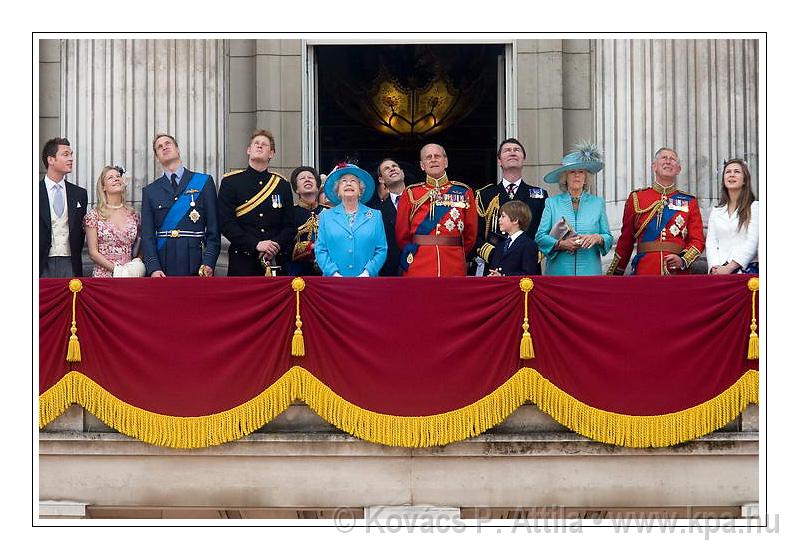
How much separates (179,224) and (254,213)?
591 millimetres

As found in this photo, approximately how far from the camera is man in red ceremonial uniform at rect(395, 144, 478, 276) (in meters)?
10.9

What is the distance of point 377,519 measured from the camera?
994 cm

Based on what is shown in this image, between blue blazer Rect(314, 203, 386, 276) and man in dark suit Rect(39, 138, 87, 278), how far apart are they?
6.63ft

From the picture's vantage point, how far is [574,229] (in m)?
11.0

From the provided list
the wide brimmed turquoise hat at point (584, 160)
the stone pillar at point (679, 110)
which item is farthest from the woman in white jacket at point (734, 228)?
the stone pillar at point (679, 110)

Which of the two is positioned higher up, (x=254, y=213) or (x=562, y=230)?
(x=254, y=213)

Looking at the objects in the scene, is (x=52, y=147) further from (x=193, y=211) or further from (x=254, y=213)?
(x=254, y=213)

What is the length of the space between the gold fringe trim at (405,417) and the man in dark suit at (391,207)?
4.77 feet

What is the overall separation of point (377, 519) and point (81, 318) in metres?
2.55

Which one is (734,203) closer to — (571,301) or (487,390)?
(571,301)

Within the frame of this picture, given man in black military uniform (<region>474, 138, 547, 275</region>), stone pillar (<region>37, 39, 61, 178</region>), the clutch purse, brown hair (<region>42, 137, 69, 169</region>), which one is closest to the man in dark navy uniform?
brown hair (<region>42, 137, 69, 169</region>)

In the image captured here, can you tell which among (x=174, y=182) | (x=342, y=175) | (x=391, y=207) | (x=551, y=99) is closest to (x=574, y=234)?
(x=391, y=207)

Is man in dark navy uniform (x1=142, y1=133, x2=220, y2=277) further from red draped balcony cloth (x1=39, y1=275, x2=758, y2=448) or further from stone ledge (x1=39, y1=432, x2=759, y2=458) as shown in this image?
stone ledge (x1=39, y1=432, x2=759, y2=458)

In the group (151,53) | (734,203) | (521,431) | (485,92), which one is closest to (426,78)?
(485,92)
